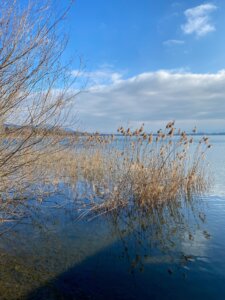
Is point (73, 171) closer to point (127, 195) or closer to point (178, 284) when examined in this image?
point (127, 195)

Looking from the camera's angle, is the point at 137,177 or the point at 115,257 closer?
the point at 115,257

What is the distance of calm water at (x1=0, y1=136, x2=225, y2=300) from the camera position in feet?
14.7

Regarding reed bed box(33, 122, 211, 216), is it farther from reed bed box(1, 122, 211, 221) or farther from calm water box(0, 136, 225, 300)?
calm water box(0, 136, 225, 300)

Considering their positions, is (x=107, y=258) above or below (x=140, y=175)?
below

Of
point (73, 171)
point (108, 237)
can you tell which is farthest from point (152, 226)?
point (73, 171)

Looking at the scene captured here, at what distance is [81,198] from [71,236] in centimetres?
312

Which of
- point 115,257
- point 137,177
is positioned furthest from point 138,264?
point 137,177

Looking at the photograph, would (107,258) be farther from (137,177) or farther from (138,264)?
(137,177)

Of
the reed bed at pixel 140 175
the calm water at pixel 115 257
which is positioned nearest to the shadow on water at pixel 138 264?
the calm water at pixel 115 257

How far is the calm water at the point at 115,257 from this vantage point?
14.7 feet

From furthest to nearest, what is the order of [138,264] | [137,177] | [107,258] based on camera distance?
[137,177] < [107,258] < [138,264]

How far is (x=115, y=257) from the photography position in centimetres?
571

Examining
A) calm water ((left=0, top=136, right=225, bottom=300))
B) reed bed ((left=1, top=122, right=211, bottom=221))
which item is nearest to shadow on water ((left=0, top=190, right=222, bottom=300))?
calm water ((left=0, top=136, right=225, bottom=300))

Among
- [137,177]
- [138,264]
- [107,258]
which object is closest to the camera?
[138,264]
